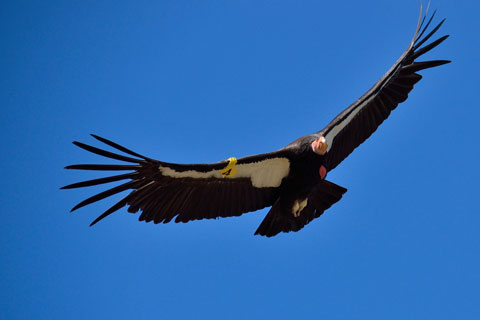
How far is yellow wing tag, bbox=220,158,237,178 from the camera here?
10539 millimetres

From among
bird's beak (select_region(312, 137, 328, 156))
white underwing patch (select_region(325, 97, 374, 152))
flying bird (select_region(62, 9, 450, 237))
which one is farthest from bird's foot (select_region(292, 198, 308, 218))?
white underwing patch (select_region(325, 97, 374, 152))

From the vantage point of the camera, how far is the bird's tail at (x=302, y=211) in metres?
11.3

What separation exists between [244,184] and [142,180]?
1.87 m

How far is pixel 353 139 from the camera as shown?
1212cm

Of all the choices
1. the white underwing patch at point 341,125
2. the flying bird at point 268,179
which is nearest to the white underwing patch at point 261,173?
the flying bird at point 268,179

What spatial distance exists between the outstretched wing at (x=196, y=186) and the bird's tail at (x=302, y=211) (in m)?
0.28

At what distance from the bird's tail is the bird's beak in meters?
0.86

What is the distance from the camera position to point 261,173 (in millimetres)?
11070

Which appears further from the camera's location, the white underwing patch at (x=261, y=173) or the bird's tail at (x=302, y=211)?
the bird's tail at (x=302, y=211)

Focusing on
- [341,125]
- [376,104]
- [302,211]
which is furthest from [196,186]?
[376,104]

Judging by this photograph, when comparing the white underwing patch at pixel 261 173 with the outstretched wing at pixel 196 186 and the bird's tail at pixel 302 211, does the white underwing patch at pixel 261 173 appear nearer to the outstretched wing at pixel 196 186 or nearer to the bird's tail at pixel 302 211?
the outstretched wing at pixel 196 186

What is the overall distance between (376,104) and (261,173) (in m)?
2.76

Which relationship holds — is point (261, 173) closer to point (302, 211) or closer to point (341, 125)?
point (302, 211)

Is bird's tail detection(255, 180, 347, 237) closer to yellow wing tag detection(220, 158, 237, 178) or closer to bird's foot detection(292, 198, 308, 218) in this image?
bird's foot detection(292, 198, 308, 218)
